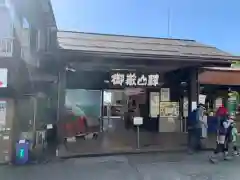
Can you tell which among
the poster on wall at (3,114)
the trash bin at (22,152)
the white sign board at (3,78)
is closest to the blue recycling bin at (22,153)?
the trash bin at (22,152)

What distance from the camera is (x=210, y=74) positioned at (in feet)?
44.7

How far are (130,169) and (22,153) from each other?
10.0 ft

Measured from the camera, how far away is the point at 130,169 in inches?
310

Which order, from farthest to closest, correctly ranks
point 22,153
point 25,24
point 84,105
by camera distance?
point 84,105 < point 25,24 < point 22,153

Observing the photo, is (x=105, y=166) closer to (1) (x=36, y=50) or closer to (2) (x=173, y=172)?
(2) (x=173, y=172)

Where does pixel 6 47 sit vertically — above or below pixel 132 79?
above

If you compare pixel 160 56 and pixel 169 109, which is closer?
pixel 160 56

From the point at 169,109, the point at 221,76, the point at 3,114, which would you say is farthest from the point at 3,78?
the point at 221,76

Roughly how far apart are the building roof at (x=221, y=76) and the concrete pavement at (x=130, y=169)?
16.7ft

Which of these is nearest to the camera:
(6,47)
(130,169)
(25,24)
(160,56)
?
(130,169)

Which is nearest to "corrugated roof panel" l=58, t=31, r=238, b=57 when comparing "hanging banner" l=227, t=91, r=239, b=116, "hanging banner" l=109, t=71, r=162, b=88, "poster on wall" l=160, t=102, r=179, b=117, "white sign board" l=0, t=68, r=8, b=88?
"hanging banner" l=109, t=71, r=162, b=88

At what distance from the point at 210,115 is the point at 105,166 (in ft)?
25.1

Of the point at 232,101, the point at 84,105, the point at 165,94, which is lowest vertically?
the point at 84,105

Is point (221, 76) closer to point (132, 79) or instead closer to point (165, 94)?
point (165, 94)
